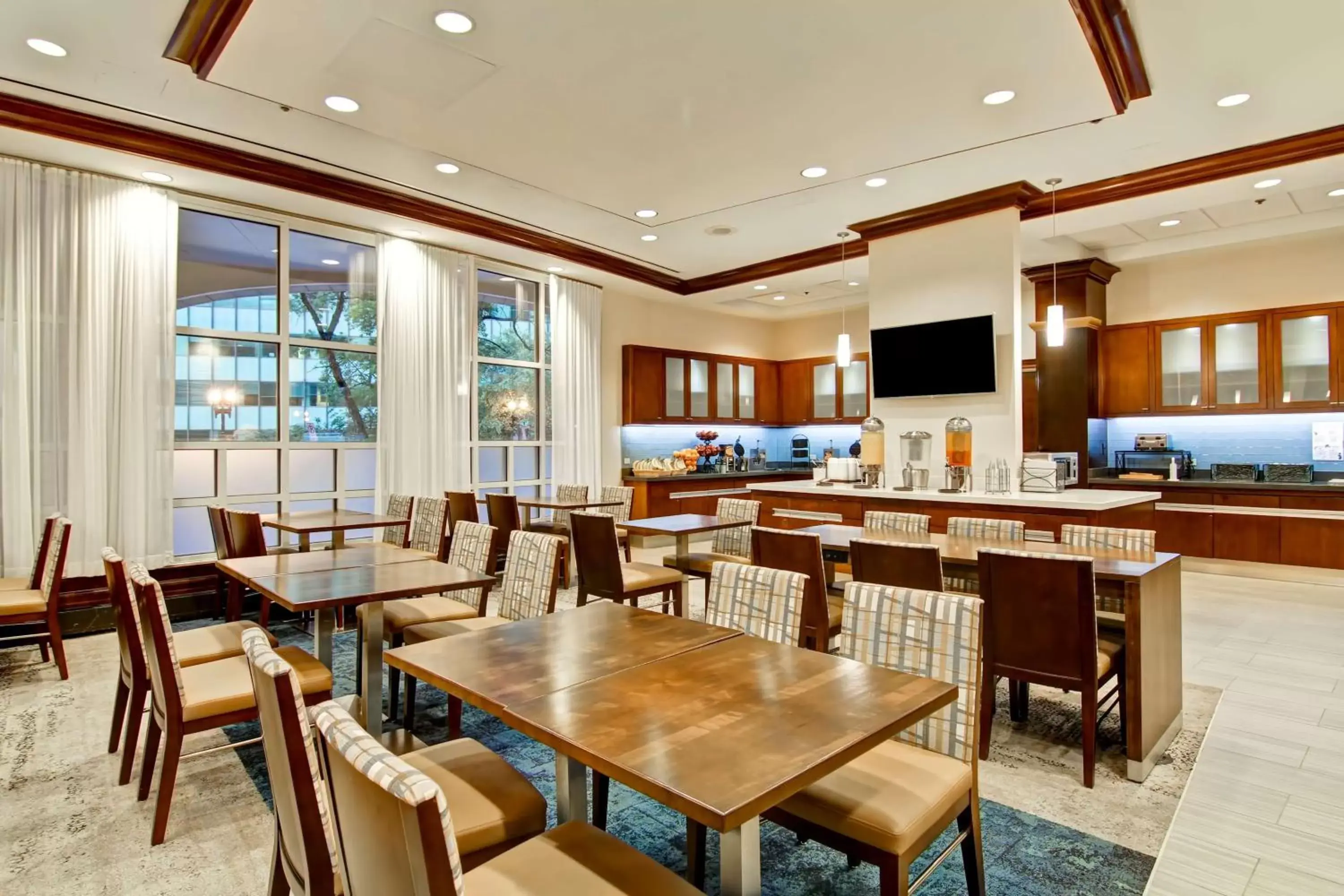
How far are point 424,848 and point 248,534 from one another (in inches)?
161

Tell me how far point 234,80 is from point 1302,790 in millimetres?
5868

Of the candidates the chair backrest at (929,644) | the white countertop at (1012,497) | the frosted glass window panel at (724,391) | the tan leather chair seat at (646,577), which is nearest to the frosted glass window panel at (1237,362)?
the white countertop at (1012,497)

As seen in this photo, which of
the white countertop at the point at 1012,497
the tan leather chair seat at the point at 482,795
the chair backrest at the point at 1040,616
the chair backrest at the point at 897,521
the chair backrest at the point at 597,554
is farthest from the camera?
the white countertop at the point at 1012,497

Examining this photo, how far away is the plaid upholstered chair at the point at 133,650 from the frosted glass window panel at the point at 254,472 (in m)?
2.82

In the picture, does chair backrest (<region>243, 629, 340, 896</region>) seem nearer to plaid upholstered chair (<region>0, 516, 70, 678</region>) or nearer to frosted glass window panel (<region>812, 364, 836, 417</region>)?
plaid upholstered chair (<region>0, 516, 70, 678</region>)

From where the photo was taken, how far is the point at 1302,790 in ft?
8.64

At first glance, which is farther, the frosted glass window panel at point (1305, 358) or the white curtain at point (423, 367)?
the frosted glass window panel at point (1305, 358)

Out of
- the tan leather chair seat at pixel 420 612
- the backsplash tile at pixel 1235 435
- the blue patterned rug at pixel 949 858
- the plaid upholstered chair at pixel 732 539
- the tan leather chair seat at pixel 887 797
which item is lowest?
the blue patterned rug at pixel 949 858

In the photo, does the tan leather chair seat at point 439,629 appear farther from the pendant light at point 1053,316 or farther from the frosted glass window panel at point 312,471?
the pendant light at point 1053,316

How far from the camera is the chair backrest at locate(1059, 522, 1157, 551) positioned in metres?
3.36

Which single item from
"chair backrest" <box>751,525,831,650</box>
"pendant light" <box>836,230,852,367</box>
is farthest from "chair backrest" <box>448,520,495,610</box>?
"pendant light" <box>836,230,852,367</box>

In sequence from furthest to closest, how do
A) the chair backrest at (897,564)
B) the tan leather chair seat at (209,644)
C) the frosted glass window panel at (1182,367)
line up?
the frosted glass window panel at (1182,367)
the chair backrest at (897,564)
the tan leather chair seat at (209,644)

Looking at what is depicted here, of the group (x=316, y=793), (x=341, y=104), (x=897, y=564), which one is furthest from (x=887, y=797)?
(x=341, y=104)

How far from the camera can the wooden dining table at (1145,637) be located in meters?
2.69
